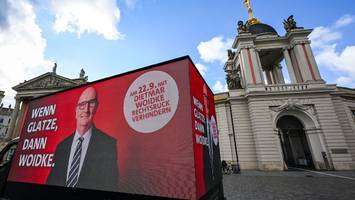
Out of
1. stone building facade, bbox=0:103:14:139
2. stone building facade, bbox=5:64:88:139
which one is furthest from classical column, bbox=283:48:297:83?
stone building facade, bbox=0:103:14:139

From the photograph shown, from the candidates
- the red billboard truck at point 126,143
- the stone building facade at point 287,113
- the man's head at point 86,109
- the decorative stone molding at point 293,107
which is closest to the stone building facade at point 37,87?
the stone building facade at point 287,113

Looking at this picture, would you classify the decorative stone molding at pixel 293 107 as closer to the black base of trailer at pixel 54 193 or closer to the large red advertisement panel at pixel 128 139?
the large red advertisement panel at pixel 128 139

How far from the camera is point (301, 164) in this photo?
17594 millimetres

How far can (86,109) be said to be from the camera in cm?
364

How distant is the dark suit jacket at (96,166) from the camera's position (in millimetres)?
2949

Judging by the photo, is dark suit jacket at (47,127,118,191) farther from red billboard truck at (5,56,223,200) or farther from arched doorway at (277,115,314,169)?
arched doorway at (277,115,314,169)

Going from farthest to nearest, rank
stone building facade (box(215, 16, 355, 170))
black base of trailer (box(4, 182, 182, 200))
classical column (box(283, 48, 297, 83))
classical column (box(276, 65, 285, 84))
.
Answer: classical column (box(276, 65, 285, 84)), classical column (box(283, 48, 297, 83)), stone building facade (box(215, 16, 355, 170)), black base of trailer (box(4, 182, 182, 200))

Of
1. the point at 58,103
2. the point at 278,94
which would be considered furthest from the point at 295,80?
the point at 58,103

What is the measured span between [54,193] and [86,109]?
1.83m

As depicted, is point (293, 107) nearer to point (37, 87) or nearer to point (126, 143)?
point (126, 143)

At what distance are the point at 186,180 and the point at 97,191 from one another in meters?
1.75

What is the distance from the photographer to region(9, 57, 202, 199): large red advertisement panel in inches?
102

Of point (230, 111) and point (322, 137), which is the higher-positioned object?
point (230, 111)

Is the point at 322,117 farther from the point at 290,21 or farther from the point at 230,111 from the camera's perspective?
the point at 290,21
